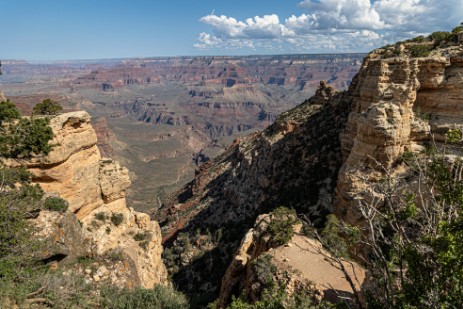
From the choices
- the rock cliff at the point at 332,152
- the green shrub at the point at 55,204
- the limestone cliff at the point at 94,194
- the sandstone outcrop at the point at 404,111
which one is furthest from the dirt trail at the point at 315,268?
the green shrub at the point at 55,204

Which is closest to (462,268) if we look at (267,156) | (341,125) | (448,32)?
(448,32)

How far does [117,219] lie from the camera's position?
3281cm

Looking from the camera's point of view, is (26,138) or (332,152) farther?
(332,152)

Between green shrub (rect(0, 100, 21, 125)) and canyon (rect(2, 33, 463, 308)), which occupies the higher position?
green shrub (rect(0, 100, 21, 125))

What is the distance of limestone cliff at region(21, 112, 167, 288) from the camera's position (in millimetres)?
27312

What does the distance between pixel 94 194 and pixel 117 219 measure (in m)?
3.43

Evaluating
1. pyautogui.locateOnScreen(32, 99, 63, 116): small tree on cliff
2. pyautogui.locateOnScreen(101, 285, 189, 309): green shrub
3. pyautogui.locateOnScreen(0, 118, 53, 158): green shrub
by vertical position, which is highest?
pyautogui.locateOnScreen(32, 99, 63, 116): small tree on cliff

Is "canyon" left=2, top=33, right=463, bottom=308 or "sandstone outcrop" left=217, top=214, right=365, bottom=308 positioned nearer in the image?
"sandstone outcrop" left=217, top=214, right=365, bottom=308

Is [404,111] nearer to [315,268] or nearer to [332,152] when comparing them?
[332,152]

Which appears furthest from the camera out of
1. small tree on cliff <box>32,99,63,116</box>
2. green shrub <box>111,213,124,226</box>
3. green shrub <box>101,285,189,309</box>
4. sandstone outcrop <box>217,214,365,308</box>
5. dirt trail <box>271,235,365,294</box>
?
small tree on cliff <box>32,99,63,116</box>

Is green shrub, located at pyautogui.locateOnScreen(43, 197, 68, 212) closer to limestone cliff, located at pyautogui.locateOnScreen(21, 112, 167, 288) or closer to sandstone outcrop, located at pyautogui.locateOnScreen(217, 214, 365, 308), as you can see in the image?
limestone cliff, located at pyautogui.locateOnScreen(21, 112, 167, 288)

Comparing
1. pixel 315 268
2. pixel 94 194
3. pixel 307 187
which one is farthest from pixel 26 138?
pixel 307 187

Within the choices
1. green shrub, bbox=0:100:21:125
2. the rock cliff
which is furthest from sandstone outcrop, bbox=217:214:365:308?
green shrub, bbox=0:100:21:125

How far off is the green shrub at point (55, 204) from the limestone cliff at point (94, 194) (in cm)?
119
